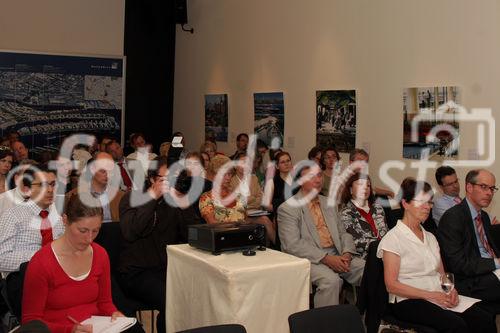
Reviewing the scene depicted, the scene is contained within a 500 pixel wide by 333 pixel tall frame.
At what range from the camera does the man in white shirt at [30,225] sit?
3.75 metres

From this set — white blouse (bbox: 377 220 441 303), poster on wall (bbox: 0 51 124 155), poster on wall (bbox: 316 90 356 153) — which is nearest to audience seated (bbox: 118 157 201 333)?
white blouse (bbox: 377 220 441 303)

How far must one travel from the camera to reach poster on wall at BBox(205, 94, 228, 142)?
10.8m

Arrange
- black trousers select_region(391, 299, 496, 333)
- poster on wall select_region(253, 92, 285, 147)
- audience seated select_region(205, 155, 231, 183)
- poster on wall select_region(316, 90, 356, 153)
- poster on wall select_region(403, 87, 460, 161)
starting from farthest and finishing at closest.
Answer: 1. poster on wall select_region(253, 92, 285, 147)
2. poster on wall select_region(316, 90, 356, 153)
3. poster on wall select_region(403, 87, 460, 161)
4. audience seated select_region(205, 155, 231, 183)
5. black trousers select_region(391, 299, 496, 333)

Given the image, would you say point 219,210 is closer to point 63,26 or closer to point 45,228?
point 45,228

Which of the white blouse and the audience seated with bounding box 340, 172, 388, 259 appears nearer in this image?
the white blouse

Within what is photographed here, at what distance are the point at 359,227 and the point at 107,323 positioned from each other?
2423 millimetres

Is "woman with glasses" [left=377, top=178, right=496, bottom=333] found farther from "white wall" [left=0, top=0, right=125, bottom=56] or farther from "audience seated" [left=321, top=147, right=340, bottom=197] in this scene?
"white wall" [left=0, top=0, right=125, bottom=56]

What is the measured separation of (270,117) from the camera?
9406 mm

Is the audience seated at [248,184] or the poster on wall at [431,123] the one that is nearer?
the poster on wall at [431,123]

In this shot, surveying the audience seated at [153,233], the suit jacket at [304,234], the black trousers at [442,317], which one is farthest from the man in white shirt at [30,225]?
the black trousers at [442,317]

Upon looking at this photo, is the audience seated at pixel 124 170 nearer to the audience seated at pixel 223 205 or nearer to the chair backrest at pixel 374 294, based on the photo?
the audience seated at pixel 223 205

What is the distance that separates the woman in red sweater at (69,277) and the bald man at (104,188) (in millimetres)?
1988

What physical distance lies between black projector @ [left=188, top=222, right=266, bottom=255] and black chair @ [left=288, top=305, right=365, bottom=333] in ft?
2.60

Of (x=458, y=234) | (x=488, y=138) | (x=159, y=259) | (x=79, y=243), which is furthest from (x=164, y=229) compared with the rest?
(x=488, y=138)
